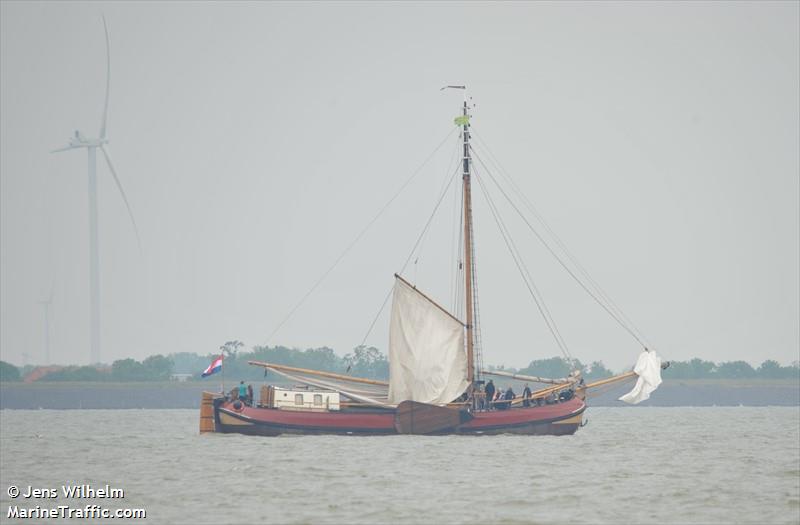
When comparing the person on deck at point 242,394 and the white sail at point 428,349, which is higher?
the white sail at point 428,349

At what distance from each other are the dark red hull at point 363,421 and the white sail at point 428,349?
7.84 ft

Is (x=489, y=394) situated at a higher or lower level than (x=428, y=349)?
lower

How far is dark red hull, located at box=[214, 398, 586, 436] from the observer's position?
91188 mm

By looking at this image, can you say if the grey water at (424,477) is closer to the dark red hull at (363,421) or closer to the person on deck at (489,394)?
the dark red hull at (363,421)

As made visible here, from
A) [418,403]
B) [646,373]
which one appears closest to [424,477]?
[418,403]

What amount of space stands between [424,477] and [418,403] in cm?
2723

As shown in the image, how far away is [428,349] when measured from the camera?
92500 mm

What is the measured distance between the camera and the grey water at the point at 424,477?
169ft
